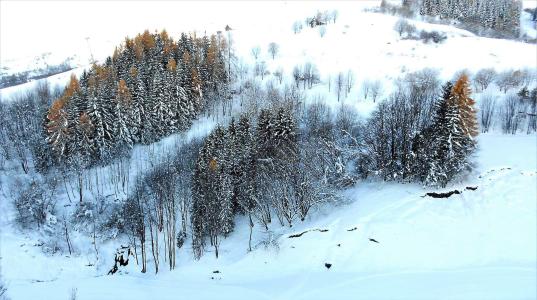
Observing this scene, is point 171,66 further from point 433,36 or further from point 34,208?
point 433,36

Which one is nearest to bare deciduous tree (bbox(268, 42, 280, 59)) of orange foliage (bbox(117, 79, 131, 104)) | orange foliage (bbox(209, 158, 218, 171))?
orange foliage (bbox(117, 79, 131, 104))

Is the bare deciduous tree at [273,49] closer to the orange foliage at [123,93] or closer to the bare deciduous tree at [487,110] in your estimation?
the orange foliage at [123,93]

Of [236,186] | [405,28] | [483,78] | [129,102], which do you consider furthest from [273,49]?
[236,186]

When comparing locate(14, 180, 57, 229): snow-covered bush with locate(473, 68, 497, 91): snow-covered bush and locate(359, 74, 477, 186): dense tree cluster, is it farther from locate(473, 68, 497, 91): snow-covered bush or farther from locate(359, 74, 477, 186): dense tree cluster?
locate(473, 68, 497, 91): snow-covered bush

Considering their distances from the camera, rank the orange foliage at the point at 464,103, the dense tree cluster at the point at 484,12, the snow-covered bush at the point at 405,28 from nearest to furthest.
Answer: the orange foliage at the point at 464,103, the snow-covered bush at the point at 405,28, the dense tree cluster at the point at 484,12

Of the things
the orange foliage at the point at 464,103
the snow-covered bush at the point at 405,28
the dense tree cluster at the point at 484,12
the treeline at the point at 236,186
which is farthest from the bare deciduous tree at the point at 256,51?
the orange foliage at the point at 464,103

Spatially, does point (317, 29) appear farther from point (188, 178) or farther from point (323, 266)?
point (323, 266)

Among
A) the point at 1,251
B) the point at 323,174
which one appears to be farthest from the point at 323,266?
the point at 1,251
